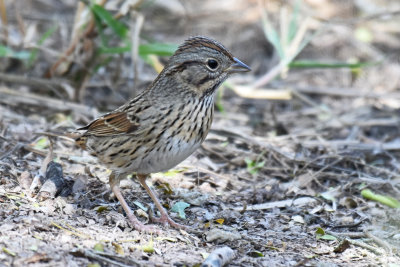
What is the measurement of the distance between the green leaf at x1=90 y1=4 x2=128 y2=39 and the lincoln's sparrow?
5.77 feet

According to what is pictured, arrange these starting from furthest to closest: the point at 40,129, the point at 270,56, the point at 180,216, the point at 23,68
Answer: the point at 270,56
the point at 23,68
the point at 40,129
the point at 180,216

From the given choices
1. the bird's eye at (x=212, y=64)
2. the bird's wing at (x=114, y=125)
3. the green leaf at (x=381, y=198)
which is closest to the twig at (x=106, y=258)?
the bird's wing at (x=114, y=125)

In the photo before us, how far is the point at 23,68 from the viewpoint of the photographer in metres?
7.62

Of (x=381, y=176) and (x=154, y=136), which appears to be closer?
(x=154, y=136)

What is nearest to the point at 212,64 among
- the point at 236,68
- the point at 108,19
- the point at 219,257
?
the point at 236,68

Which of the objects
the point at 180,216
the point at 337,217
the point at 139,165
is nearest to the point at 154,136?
the point at 139,165

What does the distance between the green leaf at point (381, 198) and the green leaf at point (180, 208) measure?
5.21 ft

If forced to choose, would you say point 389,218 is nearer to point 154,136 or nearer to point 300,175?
point 300,175

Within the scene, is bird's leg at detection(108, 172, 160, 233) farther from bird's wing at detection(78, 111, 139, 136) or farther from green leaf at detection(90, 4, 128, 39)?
green leaf at detection(90, 4, 128, 39)

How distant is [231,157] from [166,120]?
1.99 metres

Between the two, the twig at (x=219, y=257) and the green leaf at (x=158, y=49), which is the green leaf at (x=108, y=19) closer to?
the green leaf at (x=158, y=49)

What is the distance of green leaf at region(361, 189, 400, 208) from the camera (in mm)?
5246

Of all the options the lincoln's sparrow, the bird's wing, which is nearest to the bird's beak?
the lincoln's sparrow

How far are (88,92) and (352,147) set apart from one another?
317 centimetres
